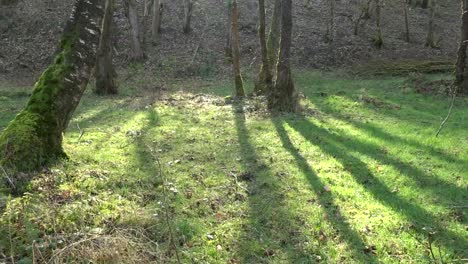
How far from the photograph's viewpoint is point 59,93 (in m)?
8.00

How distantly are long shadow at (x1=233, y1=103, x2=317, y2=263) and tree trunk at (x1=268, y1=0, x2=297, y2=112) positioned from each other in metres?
5.38

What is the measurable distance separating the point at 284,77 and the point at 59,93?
8.29 m

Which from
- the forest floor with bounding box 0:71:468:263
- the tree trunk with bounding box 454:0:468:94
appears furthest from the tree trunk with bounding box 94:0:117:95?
the tree trunk with bounding box 454:0:468:94

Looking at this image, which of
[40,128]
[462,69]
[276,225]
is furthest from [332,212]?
[462,69]

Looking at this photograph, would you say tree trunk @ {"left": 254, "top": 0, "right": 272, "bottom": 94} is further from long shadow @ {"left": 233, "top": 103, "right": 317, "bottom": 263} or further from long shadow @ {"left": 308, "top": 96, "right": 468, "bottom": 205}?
long shadow @ {"left": 233, "top": 103, "right": 317, "bottom": 263}

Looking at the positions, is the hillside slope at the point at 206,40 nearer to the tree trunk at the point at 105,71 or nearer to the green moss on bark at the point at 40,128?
the tree trunk at the point at 105,71

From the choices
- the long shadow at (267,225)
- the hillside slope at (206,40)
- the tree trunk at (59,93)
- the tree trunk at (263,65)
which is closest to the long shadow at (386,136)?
the tree trunk at (263,65)

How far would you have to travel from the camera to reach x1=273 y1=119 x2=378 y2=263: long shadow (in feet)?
21.6

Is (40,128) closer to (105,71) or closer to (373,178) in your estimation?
(373,178)

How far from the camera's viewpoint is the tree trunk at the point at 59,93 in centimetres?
756

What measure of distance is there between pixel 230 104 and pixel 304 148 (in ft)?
19.5

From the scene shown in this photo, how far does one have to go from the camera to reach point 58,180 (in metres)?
7.32

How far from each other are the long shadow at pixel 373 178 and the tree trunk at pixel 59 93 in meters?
5.87

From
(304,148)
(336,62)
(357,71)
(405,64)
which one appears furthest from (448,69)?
(304,148)
